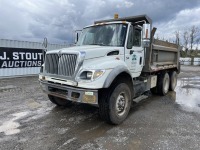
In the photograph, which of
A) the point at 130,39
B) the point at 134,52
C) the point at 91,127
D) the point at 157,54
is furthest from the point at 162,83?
the point at 91,127

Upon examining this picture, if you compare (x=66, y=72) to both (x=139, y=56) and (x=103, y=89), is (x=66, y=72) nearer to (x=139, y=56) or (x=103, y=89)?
(x=103, y=89)

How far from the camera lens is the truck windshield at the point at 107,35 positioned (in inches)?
188

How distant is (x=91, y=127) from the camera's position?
14.0 ft

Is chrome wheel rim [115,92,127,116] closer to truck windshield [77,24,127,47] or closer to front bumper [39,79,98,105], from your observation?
front bumper [39,79,98,105]

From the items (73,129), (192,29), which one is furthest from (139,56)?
(192,29)

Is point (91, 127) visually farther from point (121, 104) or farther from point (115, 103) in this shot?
point (121, 104)

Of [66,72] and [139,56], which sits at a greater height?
[139,56]

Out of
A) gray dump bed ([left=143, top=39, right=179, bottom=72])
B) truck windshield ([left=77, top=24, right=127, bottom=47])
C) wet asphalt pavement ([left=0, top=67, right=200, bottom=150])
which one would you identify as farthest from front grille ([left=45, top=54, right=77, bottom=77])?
gray dump bed ([left=143, top=39, right=179, bottom=72])

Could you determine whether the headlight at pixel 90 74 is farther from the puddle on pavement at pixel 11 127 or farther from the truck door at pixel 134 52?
the puddle on pavement at pixel 11 127

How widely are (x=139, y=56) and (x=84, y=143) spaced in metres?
3.16

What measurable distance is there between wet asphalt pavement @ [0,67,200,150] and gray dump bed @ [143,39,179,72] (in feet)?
4.69

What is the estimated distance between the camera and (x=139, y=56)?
217 inches

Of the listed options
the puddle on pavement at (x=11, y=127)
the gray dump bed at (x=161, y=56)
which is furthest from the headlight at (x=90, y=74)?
the gray dump bed at (x=161, y=56)

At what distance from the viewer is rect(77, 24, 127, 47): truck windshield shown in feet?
15.7
